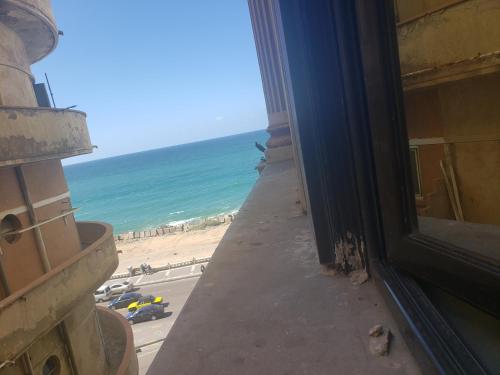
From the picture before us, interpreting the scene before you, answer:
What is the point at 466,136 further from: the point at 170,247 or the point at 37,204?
the point at 170,247

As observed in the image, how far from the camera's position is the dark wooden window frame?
116cm

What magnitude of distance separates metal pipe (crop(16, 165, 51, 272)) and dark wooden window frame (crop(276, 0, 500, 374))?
23.3ft

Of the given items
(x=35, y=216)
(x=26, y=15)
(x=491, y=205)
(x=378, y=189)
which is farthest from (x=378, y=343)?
(x=26, y=15)

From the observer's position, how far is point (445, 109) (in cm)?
567

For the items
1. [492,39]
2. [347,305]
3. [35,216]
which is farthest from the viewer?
[35,216]

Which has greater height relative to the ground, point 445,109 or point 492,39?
point 492,39

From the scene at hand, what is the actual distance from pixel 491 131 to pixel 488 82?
2.18 ft

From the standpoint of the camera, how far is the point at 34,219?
726cm

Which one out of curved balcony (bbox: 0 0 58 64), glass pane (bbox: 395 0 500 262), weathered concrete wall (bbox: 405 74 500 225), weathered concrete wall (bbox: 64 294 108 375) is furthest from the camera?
weathered concrete wall (bbox: 64 294 108 375)

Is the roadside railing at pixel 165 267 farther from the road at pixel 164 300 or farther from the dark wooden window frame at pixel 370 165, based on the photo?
the dark wooden window frame at pixel 370 165

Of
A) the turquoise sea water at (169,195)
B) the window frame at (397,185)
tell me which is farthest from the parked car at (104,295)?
the turquoise sea water at (169,195)

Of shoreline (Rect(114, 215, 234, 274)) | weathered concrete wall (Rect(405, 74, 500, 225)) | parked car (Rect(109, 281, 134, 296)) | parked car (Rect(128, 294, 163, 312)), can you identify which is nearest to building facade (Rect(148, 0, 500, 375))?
weathered concrete wall (Rect(405, 74, 500, 225))

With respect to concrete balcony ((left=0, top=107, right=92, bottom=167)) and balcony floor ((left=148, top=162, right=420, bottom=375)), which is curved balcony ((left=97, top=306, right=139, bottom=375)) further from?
balcony floor ((left=148, top=162, right=420, bottom=375))

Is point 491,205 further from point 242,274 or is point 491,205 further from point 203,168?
point 203,168
